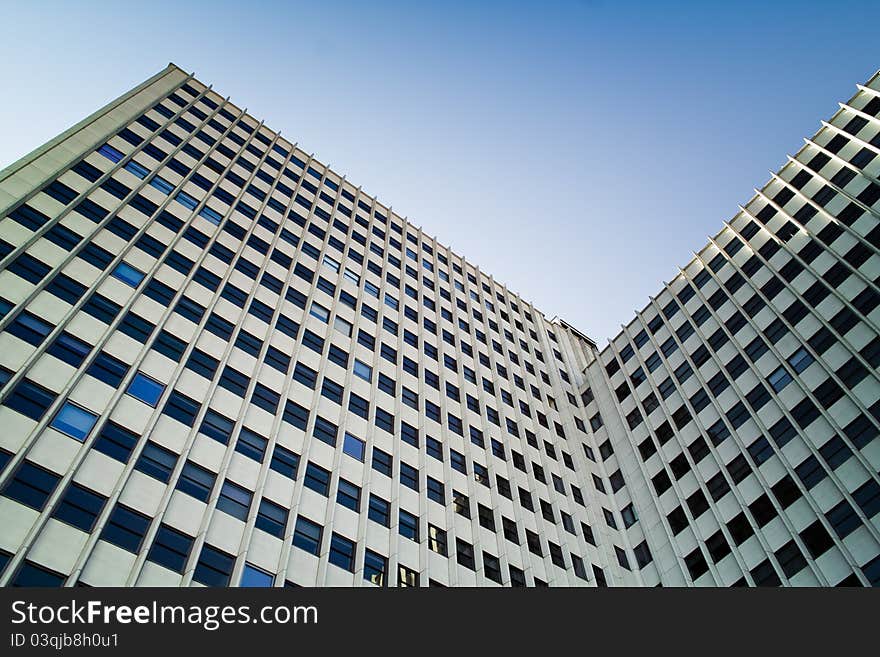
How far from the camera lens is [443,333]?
49406 millimetres

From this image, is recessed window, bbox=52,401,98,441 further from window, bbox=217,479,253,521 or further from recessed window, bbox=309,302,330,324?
recessed window, bbox=309,302,330,324

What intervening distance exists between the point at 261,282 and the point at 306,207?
12.5 metres

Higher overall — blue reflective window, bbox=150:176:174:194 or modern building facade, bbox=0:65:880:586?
blue reflective window, bbox=150:176:174:194

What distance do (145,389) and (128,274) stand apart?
7.48 m

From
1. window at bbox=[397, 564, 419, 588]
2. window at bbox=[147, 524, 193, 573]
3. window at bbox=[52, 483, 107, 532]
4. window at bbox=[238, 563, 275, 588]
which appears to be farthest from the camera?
window at bbox=[397, 564, 419, 588]

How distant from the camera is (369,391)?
37969 millimetres

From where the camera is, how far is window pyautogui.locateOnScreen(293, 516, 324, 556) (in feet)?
91.0

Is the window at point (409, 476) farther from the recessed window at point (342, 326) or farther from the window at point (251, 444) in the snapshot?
the recessed window at point (342, 326)

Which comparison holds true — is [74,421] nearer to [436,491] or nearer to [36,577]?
[36,577]

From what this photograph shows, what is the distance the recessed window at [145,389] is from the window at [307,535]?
850cm

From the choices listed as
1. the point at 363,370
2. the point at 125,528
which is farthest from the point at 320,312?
the point at 125,528

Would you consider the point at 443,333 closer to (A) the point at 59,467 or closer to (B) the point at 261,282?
(B) the point at 261,282

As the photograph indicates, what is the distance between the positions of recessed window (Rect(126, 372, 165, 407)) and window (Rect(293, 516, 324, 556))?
8496 millimetres

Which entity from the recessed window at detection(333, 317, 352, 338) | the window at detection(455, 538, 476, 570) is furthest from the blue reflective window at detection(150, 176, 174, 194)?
the window at detection(455, 538, 476, 570)
